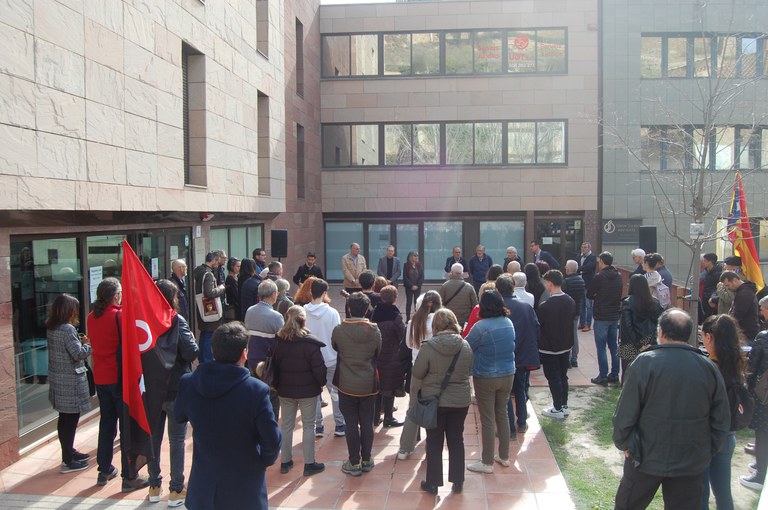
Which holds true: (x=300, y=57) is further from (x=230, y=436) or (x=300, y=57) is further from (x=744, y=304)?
(x=230, y=436)

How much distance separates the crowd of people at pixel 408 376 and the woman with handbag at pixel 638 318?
2 cm

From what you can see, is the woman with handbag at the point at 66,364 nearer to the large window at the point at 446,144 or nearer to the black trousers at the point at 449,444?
the black trousers at the point at 449,444

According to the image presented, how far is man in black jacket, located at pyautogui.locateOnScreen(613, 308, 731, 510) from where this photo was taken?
438 centimetres

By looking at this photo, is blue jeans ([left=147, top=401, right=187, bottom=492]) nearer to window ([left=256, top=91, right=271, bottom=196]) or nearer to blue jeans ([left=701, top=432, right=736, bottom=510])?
blue jeans ([left=701, top=432, right=736, bottom=510])

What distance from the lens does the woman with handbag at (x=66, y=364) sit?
6586 millimetres

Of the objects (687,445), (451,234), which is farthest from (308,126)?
(687,445)

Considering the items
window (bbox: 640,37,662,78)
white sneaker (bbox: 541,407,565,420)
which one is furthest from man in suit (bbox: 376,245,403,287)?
window (bbox: 640,37,662,78)

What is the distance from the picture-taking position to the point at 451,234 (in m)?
22.2

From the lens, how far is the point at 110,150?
27.1ft

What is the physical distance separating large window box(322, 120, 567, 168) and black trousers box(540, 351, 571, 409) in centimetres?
1374

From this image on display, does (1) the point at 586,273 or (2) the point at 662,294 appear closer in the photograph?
(2) the point at 662,294

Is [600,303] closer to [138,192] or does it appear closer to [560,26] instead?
[138,192]

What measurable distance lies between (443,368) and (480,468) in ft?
4.76

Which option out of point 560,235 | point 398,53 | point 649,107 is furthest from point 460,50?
point 560,235
